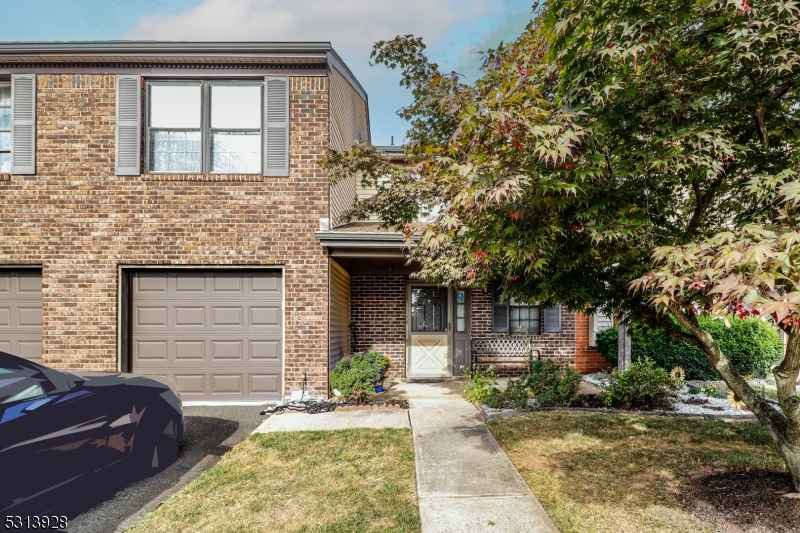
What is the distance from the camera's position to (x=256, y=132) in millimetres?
7566

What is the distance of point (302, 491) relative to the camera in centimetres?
405

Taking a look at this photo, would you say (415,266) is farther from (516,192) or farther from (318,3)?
(318,3)

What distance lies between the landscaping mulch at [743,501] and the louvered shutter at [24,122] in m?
9.74

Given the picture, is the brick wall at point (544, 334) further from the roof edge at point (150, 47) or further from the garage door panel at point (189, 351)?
the roof edge at point (150, 47)

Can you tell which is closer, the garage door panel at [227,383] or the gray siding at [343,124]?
the garage door panel at [227,383]

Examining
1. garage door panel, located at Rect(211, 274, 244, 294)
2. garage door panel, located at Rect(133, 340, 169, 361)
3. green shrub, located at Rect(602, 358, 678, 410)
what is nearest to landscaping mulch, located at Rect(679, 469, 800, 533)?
green shrub, located at Rect(602, 358, 678, 410)

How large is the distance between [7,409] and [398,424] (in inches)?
165

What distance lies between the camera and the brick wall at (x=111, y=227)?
728 centimetres

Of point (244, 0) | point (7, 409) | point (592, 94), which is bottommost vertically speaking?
point (7, 409)

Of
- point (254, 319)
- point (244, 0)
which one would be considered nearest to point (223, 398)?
point (254, 319)

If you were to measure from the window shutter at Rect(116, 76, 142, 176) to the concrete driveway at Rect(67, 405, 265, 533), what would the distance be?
4023 mm

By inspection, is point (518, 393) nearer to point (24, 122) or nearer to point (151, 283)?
point (151, 283)

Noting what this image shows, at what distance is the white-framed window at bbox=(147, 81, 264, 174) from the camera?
24.6 feet

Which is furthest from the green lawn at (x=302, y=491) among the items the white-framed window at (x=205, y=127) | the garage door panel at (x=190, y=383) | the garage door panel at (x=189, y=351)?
the white-framed window at (x=205, y=127)
